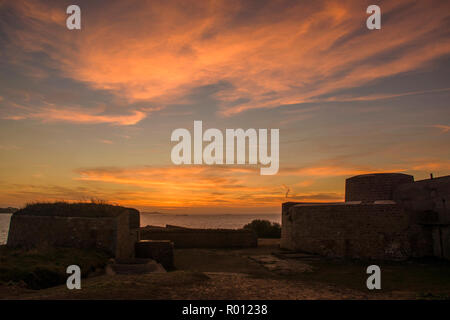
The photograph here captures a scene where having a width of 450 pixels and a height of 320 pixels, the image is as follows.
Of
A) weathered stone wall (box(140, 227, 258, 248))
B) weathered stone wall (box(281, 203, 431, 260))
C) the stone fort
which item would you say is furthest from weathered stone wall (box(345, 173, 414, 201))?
weathered stone wall (box(140, 227, 258, 248))

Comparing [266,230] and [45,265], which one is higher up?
[45,265]

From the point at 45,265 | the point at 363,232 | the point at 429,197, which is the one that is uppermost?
the point at 429,197

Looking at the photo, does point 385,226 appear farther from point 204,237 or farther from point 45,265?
point 45,265

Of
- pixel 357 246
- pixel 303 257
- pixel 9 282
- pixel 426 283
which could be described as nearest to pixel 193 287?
pixel 9 282

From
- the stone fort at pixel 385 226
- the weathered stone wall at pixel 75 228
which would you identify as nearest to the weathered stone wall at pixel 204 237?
the stone fort at pixel 385 226

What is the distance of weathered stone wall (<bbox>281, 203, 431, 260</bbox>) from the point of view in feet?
56.2

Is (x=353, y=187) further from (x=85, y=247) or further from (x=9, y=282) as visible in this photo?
(x=9, y=282)

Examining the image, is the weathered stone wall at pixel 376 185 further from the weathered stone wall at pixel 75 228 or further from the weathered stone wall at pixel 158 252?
the weathered stone wall at pixel 75 228

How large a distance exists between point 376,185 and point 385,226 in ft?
18.9

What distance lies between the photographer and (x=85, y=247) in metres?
14.6

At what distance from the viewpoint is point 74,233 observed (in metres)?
14.8

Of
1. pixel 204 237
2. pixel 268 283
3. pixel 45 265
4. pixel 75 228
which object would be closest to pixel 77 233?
pixel 75 228

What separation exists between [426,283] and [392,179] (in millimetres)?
11788

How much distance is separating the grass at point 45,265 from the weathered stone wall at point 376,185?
17175 mm
